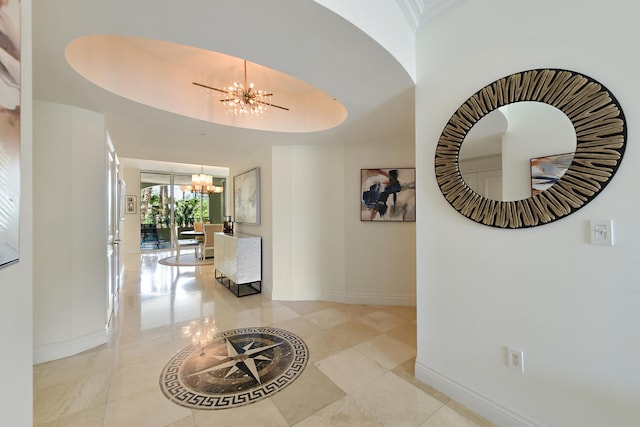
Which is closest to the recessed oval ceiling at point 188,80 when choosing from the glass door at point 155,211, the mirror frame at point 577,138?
the mirror frame at point 577,138

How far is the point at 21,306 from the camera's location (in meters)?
0.82

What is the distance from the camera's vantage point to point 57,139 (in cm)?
222

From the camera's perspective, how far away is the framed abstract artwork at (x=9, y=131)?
2.27 feet

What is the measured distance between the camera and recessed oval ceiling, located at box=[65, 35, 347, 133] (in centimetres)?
201

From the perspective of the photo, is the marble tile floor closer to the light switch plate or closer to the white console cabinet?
the white console cabinet

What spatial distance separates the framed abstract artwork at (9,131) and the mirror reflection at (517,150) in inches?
79.9

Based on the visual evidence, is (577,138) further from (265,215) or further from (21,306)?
(265,215)

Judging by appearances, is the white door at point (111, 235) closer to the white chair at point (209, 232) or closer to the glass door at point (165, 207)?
the white chair at point (209, 232)

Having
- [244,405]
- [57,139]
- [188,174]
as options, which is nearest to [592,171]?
[244,405]

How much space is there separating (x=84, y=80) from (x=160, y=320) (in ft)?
8.23

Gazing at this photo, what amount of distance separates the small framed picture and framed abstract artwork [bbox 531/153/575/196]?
8.90 metres

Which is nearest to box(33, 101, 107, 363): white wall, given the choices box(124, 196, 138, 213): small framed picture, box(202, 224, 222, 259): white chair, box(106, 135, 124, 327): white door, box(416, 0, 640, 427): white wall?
box(106, 135, 124, 327): white door

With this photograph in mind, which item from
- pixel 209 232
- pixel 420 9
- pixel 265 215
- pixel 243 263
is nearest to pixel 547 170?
pixel 420 9

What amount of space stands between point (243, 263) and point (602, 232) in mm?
3698
